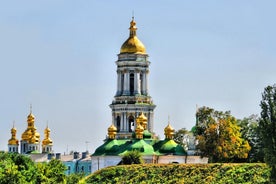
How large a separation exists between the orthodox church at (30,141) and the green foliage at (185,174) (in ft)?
131

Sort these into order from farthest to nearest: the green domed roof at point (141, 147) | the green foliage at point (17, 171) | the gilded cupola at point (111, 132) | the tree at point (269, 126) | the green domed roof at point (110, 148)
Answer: the gilded cupola at point (111, 132) < the green domed roof at point (110, 148) < the green domed roof at point (141, 147) < the green foliage at point (17, 171) < the tree at point (269, 126)

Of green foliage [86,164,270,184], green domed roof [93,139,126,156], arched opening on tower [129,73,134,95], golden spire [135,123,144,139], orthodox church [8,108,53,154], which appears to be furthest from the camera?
orthodox church [8,108,53,154]

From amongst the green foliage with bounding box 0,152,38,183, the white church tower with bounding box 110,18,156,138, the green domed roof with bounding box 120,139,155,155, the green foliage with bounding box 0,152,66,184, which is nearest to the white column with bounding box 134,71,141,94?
the white church tower with bounding box 110,18,156,138

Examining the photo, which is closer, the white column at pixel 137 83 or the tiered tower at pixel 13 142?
the white column at pixel 137 83

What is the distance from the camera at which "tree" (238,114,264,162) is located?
8581 centimetres

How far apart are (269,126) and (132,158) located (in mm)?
30016

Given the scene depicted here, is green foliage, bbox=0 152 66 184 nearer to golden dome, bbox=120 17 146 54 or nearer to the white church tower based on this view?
the white church tower

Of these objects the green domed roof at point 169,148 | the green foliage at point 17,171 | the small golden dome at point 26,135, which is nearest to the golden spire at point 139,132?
the green domed roof at point 169,148

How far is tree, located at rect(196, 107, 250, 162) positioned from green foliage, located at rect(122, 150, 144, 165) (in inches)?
198

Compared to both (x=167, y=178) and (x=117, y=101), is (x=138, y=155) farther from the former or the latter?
(x=117, y=101)

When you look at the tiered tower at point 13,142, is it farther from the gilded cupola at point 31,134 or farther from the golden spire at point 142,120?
the golden spire at point 142,120

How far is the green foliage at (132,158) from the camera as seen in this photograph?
8256cm

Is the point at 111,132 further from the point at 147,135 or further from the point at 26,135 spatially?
the point at 26,135

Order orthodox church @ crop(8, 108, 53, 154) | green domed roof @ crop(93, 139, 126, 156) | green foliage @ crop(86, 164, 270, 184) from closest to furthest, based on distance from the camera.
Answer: green foliage @ crop(86, 164, 270, 184) < green domed roof @ crop(93, 139, 126, 156) < orthodox church @ crop(8, 108, 53, 154)
